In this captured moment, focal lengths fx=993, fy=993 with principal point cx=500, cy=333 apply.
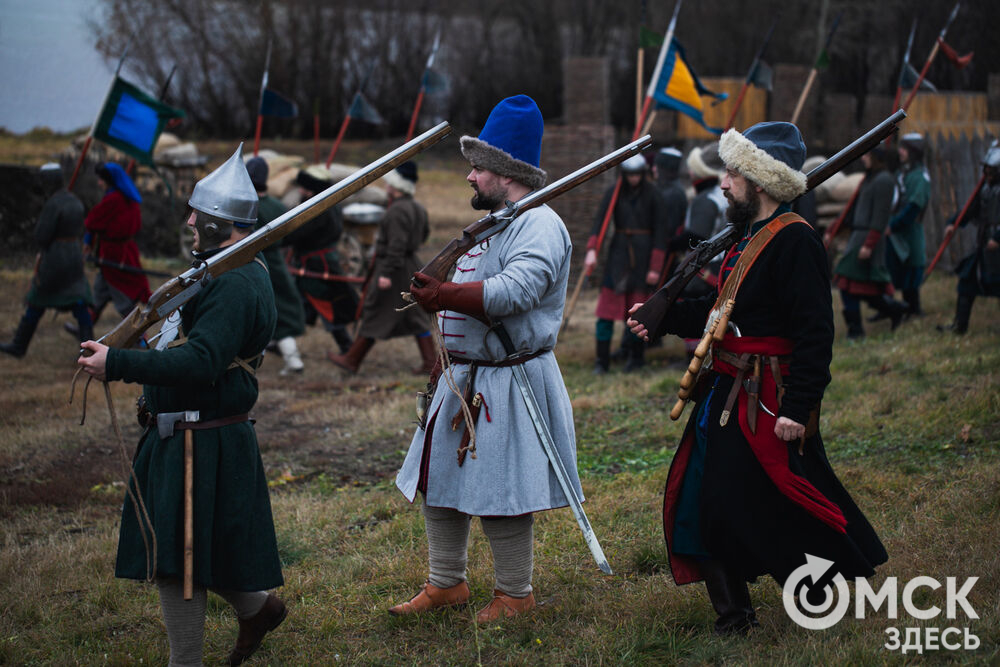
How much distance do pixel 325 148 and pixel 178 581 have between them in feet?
62.0

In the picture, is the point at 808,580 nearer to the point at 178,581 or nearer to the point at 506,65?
the point at 178,581

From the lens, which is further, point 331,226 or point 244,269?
point 331,226

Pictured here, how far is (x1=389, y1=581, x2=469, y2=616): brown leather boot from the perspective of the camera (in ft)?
12.5

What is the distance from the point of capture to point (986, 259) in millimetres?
8367

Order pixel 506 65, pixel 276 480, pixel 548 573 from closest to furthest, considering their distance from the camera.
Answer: pixel 548 573 < pixel 276 480 < pixel 506 65

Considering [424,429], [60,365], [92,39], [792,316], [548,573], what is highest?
[92,39]

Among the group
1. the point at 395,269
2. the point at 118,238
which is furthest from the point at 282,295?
the point at 118,238

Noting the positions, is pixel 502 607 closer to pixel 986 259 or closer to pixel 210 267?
pixel 210 267

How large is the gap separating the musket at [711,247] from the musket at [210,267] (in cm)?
105

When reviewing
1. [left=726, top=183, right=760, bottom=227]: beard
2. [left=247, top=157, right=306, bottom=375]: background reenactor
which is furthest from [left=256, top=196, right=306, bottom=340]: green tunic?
[left=726, top=183, right=760, bottom=227]: beard

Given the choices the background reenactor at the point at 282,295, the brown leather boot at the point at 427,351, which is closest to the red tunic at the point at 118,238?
the background reenactor at the point at 282,295

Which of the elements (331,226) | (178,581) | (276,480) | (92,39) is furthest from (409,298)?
(92,39)

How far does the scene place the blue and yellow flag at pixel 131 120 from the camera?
27.2 ft

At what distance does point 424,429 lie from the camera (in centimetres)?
372
